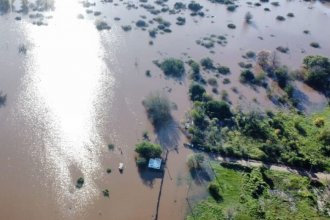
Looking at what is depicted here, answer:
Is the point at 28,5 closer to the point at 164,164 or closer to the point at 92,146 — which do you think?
the point at 92,146

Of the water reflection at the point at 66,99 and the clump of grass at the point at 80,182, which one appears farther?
the water reflection at the point at 66,99

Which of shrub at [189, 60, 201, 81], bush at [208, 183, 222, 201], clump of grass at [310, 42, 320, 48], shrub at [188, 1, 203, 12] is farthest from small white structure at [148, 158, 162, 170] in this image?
shrub at [188, 1, 203, 12]

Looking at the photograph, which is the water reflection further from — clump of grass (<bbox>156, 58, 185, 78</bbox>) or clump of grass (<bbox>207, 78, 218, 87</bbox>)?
clump of grass (<bbox>207, 78, 218, 87</bbox>)

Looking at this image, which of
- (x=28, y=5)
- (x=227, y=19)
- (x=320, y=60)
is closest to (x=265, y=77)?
(x=320, y=60)

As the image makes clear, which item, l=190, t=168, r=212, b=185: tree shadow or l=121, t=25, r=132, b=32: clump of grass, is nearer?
l=190, t=168, r=212, b=185: tree shadow

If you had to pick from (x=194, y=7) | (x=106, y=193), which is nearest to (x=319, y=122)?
(x=106, y=193)

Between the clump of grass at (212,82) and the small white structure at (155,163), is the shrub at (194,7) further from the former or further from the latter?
the small white structure at (155,163)

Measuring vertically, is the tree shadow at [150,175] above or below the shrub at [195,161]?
below

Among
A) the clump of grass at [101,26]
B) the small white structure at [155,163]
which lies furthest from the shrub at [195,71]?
the clump of grass at [101,26]
